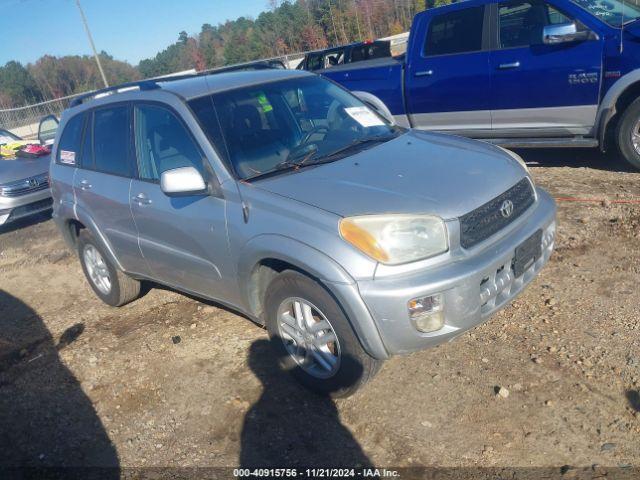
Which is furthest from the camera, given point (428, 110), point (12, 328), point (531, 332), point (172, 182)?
point (428, 110)

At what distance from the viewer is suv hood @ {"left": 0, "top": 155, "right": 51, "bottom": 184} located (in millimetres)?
8133

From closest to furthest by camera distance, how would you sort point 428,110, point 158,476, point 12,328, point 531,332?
1. point 158,476
2. point 531,332
3. point 12,328
4. point 428,110

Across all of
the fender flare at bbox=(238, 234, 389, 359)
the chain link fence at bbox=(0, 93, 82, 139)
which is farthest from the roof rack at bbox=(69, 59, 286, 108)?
the chain link fence at bbox=(0, 93, 82, 139)

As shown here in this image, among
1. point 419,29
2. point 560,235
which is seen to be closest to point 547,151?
point 419,29

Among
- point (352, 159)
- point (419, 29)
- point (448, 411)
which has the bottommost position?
point (448, 411)

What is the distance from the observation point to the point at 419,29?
705 centimetres

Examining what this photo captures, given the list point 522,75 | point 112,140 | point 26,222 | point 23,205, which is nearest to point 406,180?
point 112,140

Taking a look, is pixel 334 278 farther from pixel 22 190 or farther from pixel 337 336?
pixel 22 190

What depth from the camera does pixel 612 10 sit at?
5.91 metres

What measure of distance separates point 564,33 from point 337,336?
4.39 metres

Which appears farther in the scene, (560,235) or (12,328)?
(12,328)

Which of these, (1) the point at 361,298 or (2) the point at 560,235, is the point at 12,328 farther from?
(2) the point at 560,235

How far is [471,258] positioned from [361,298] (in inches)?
23.8

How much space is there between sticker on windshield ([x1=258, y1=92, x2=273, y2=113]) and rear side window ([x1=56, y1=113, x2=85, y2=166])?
180 cm
